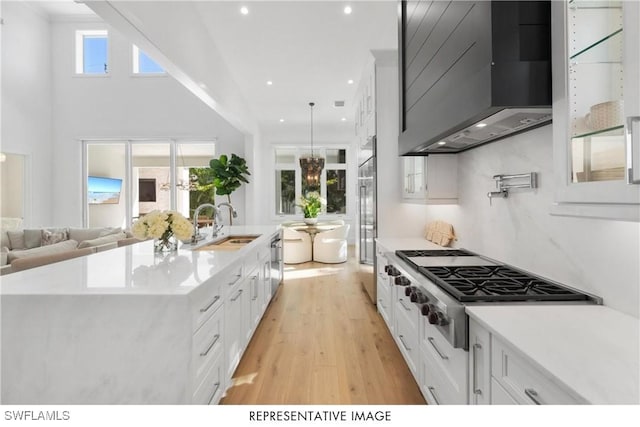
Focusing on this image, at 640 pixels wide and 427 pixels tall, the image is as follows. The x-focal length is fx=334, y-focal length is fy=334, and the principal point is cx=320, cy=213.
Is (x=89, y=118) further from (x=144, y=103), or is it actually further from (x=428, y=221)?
(x=428, y=221)

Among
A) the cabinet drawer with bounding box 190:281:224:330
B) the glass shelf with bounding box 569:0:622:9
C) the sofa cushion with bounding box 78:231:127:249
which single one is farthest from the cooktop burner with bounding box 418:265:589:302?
the sofa cushion with bounding box 78:231:127:249

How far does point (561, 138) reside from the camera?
1149 mm

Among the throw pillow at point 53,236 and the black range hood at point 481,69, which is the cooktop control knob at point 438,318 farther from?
the throw pillow at point 53,236

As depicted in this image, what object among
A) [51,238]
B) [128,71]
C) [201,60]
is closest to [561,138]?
[201,60]

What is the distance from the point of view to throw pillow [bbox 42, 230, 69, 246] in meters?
5.53

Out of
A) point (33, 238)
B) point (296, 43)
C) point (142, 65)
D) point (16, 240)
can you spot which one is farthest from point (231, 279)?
point (142, 65)

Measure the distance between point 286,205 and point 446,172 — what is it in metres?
6.29

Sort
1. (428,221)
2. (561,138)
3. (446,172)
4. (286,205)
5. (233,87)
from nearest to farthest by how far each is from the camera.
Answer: (561,138), (446,172), (428,221), (233,87), (286,205)

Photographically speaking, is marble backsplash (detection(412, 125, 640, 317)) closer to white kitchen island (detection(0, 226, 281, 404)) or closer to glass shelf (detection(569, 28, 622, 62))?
glass shelf (detection(569, 28, 622, 62))

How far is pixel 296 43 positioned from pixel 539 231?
134 inches

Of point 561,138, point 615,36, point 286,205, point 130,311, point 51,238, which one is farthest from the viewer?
point 286,205

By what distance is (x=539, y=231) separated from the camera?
175 cm

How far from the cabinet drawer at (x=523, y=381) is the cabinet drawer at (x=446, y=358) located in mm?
218

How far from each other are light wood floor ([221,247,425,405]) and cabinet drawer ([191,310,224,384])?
1.53 feet
